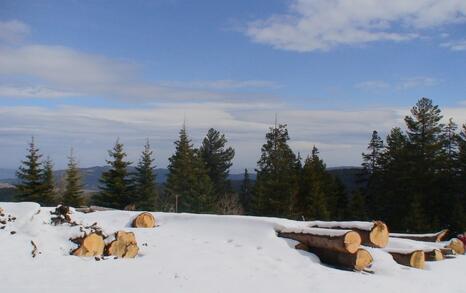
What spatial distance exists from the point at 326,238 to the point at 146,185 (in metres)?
29.2

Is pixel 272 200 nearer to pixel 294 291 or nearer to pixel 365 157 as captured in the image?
pixel 365 157

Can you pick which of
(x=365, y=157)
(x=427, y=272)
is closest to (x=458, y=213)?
(x=365, y=157)

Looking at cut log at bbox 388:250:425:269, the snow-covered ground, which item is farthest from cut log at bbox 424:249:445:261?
cut log at bbox 388:250:425:269

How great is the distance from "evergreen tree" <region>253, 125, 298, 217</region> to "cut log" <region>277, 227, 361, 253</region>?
27.3m

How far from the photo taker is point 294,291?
1043 cm

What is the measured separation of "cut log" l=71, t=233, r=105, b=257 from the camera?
11257 millimetres

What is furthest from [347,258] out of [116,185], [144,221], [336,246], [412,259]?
[116,185]

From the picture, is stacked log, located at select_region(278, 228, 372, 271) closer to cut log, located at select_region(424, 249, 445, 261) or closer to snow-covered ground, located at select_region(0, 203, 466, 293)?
snow-covered ground, located at select_region(0, 203, 466, 293)

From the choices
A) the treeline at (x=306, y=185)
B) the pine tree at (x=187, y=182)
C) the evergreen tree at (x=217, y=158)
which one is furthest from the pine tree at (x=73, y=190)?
the evergreen tree at (x=217, y=158)

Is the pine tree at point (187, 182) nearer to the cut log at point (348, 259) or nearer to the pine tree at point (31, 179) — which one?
the pine tree at point (31, 179)

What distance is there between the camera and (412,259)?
1388cm

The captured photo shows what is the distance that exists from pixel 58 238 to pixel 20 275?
2.18m

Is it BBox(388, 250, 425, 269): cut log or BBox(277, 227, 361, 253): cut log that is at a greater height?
BBox(277, 227, 361, 253): cut log

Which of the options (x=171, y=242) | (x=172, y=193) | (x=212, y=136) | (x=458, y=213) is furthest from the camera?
(x=212, y=136)
